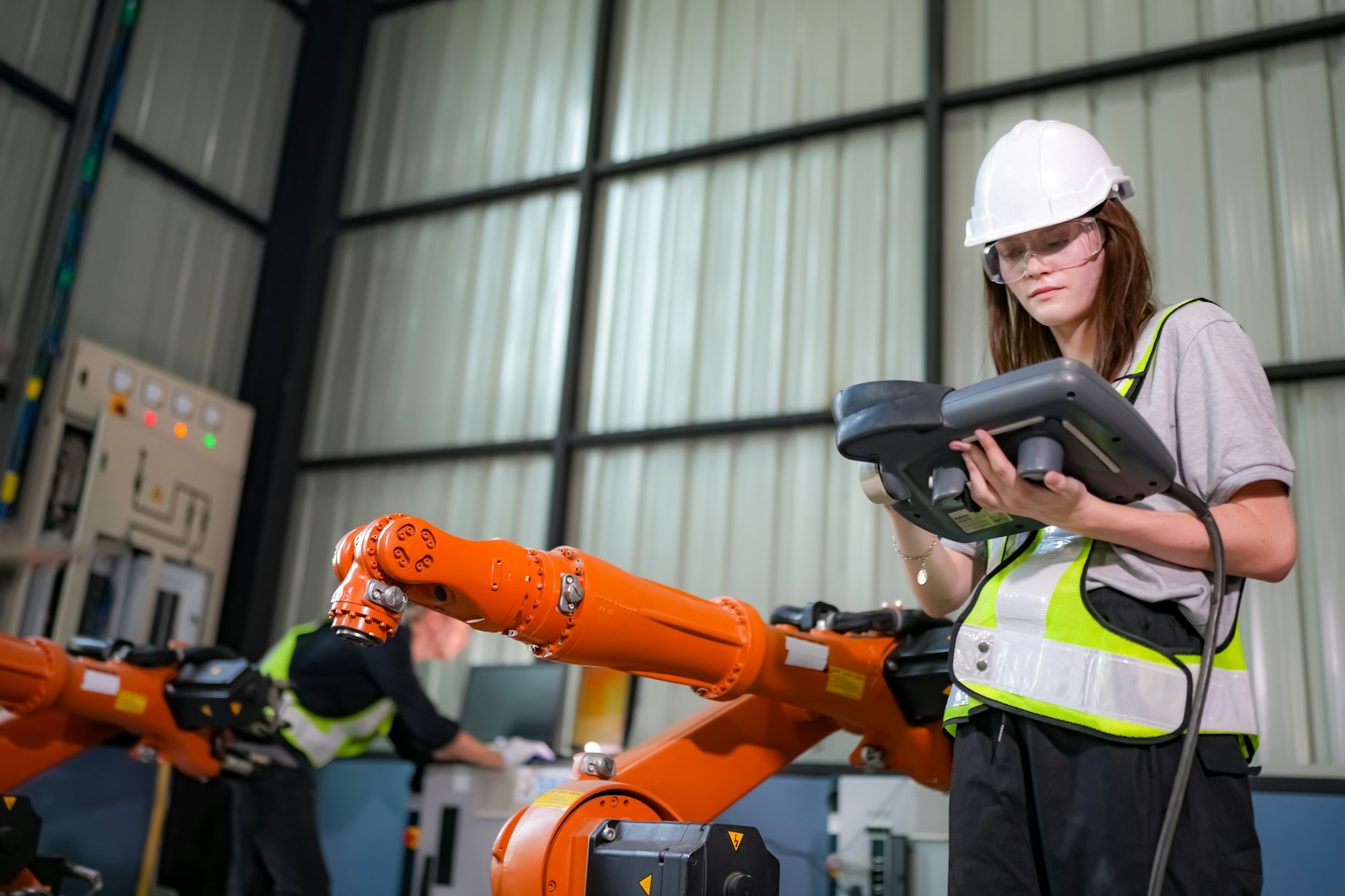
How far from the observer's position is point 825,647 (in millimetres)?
2160

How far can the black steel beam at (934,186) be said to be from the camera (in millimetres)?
5555

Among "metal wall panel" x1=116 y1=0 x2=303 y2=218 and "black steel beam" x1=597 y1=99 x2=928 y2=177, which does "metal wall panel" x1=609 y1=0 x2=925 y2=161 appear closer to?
"black steel beam" x1=597 y1=99 x2=928 y2=177

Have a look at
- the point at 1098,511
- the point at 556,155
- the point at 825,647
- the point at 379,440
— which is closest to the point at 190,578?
the point at 379,440

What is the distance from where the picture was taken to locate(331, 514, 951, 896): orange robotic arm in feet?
5.10

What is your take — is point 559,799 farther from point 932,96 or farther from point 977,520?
point 932,96

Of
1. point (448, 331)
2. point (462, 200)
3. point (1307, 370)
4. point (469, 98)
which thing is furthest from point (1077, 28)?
point (448, 331)

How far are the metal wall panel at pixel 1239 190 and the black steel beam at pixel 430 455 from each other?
7.90ft

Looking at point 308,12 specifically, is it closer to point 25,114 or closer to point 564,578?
point 25,114

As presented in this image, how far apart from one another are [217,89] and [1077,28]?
5353 mm

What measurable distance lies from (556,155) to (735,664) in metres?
5.62

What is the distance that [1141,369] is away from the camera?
4.83ft

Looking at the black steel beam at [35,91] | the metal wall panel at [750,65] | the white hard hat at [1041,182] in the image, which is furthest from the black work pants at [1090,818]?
the black steel beam at [35,91]

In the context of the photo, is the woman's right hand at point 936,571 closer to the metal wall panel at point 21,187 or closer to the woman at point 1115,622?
the woman at point 1115,622

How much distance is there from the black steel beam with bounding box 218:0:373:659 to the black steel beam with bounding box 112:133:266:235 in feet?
0.48
